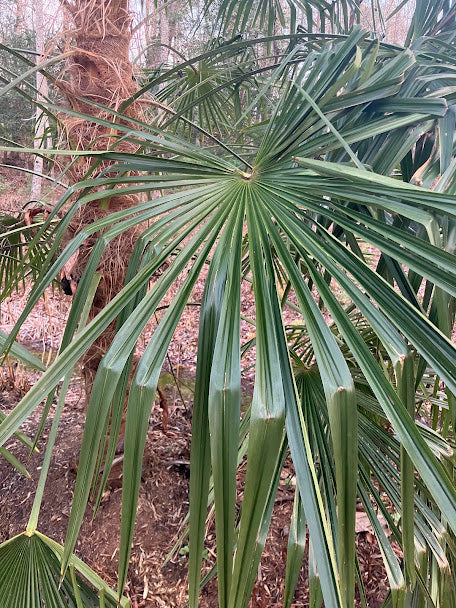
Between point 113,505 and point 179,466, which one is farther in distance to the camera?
point 179,466

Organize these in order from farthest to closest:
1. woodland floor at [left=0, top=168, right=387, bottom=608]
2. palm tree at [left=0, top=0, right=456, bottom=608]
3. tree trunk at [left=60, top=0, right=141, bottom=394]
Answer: woodland floor at [left=0, top=168, right=387, bottom=608] → tree trunk at [left=60, top=0, right=141, bottom=394] → palm tree at [left=0, top=0, right=456, bottom=608]

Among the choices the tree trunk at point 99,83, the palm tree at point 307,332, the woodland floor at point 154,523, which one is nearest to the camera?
the palm tree at point 307,332

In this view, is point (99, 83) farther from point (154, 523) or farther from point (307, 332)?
point (154, 523)

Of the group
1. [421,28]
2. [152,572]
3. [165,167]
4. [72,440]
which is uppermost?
[421,28]

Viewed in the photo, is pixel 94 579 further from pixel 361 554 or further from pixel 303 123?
pixel 361 554

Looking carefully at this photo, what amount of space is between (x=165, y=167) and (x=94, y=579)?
2.20ft

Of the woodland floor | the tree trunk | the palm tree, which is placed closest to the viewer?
the palm tree

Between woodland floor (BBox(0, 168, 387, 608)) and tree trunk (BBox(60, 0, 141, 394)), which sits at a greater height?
tree trunk (BBox(60, 0, 141, 394))

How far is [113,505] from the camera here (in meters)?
1.32

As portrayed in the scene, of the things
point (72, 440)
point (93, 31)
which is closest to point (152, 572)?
point (72, 440)

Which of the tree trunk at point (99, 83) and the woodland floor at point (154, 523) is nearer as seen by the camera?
the tree trunk at point (99, 83)

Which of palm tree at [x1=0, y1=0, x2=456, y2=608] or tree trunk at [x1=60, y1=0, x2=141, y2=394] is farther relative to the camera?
tree trunk at [x1=60, y1=0, x2=141, y2=394]

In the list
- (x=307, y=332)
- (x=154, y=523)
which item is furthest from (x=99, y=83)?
(x=154, y=523)

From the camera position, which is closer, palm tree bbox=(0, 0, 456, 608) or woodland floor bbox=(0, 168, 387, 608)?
palm tree bbox=(0, 0, 456, 608)
